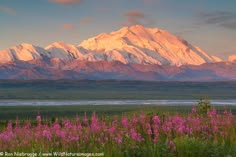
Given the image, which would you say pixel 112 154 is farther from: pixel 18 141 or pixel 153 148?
pixel 18 141

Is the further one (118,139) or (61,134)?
(61,134)

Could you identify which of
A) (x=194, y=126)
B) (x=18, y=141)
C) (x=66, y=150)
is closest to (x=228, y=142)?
(x=194, y=126)

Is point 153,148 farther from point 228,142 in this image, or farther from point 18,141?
point 18,141

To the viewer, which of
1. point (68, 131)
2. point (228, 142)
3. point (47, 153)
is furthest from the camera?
point (68, 131)

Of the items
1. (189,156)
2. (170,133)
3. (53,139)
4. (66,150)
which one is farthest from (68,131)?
(189,156)

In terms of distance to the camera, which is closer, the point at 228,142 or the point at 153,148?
the point at 153,148

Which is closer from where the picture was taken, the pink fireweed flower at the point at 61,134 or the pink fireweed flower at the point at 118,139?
the pink fireweed flower at the point at 118,139

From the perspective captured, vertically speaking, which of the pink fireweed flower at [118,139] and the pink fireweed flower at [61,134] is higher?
the pink fireweed flower at [61,134]

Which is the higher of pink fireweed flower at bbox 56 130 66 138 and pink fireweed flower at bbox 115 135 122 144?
pink fireweed flower at bbox 56 130 66 138

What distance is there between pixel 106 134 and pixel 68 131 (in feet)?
4.18

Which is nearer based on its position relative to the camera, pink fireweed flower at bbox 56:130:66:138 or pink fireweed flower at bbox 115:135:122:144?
pink fireweed flower at bbox 115:135:122:144

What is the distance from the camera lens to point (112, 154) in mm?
12023

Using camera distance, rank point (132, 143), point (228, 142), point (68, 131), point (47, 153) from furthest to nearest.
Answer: point (68, 131) → point (228, 142) → point (132, 143) → point (47, 153)

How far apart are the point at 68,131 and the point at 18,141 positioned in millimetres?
1668
